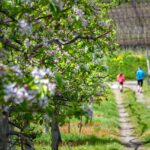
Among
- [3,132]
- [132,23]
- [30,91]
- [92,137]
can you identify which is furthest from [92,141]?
[132,23]

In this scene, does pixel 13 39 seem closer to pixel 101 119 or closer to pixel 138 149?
pixel 138 149

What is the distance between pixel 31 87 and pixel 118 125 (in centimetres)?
2108

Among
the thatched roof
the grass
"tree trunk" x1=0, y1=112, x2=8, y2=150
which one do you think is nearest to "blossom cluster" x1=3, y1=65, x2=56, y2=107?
"tree trunk" x1=0, y1=112, x2=8, y2=150

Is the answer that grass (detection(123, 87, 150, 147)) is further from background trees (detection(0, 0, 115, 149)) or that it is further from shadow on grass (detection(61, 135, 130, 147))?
background trees (detection(0, 0, 115, 149))

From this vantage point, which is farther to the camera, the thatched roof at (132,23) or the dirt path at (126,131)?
the thatched roof at (132,23)

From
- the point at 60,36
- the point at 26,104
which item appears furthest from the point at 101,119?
the point at 26,104

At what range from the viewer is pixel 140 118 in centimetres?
2727

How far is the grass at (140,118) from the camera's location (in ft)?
74.7

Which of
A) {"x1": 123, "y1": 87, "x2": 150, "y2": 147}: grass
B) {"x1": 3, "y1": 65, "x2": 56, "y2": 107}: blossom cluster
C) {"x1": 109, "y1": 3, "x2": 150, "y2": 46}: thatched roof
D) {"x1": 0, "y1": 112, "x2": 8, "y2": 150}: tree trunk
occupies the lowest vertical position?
{"x1": 123, "y1": 87, "x2": 150, "y2": 147}: grass

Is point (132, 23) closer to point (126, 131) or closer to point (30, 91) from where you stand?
point (126, 131)

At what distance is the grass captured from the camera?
22.8 m

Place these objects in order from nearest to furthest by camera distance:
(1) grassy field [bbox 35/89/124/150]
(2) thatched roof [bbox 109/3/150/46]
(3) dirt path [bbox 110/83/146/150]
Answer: (1) grassy field [bbox 35/89/124/150] < (3) dirt path [bbox 110/83/146/150] < (2) thatched roof [bbox 109/3/150/46]

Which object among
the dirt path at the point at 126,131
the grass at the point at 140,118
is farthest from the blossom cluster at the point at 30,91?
the grass at the point at 140,118

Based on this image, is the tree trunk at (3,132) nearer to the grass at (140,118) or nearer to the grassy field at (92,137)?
the grassy field at (92,137)
